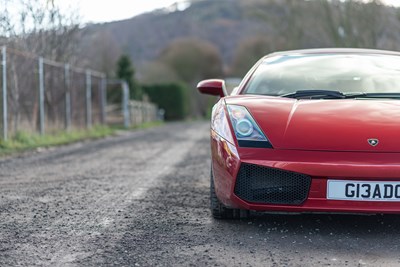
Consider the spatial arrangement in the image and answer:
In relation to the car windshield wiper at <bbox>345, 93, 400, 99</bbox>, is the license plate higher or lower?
lower

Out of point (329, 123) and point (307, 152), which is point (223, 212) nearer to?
point (307, 152)

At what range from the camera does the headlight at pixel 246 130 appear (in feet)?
11.4

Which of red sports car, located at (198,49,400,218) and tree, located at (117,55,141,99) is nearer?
red sports car, located at (198,49,400,218)

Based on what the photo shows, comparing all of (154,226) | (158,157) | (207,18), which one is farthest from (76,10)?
(207,18)

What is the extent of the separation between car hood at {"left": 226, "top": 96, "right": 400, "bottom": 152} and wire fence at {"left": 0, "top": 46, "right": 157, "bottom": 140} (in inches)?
291

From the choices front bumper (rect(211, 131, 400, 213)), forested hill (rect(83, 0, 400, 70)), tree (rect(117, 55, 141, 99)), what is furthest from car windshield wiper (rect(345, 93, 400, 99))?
tree (rect(117, 55, 141, 99))

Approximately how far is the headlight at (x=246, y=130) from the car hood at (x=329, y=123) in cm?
3

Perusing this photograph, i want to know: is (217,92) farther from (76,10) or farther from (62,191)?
(76,10)

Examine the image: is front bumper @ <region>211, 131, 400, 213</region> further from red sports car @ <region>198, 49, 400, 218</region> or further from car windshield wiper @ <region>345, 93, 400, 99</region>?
car windshield wiper @ <region>345, 93, 400, 99</region>

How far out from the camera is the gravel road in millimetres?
2916

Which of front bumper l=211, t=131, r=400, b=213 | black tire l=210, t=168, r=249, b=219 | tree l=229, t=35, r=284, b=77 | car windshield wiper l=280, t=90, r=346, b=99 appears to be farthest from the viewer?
tree l=229, t=35, r=284, b=77

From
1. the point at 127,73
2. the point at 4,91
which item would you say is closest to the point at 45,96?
the point at 4,91

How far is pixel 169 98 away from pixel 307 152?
47.0 meters

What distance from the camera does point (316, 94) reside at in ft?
13.2
